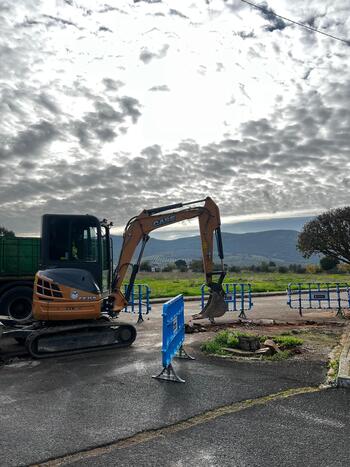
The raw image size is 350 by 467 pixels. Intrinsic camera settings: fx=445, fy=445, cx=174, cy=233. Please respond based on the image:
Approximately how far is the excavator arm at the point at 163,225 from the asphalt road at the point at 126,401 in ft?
6.65

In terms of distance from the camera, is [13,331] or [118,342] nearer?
[13,331]

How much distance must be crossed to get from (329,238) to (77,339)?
104 ft

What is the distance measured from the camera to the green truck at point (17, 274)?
14.5 meters

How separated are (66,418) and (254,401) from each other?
2.81m

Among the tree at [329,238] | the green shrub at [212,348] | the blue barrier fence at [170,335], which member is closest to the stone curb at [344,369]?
the green shrub at [212,348]

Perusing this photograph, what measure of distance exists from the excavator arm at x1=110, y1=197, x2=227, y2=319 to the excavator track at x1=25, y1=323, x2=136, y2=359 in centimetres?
78

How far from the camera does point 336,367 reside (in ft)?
28.2

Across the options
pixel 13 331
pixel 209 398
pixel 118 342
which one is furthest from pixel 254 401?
pixel 13 331

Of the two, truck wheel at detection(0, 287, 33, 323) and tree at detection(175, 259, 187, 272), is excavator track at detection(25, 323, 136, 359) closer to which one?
truck wheel at detection(0, 287, 33, 323)

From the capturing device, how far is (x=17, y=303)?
1460 centimetres

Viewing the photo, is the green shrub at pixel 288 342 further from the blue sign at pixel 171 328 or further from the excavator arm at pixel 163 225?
the blue sign at pixel 171 328

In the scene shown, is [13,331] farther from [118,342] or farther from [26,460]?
[26,460]

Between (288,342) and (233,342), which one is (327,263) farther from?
(233,342)

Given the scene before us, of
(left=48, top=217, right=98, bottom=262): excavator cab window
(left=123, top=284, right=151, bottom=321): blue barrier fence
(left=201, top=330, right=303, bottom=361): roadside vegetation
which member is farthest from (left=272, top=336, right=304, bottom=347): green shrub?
A: (left=123, top=284, right=151, bottom=321): blue barrier fence
